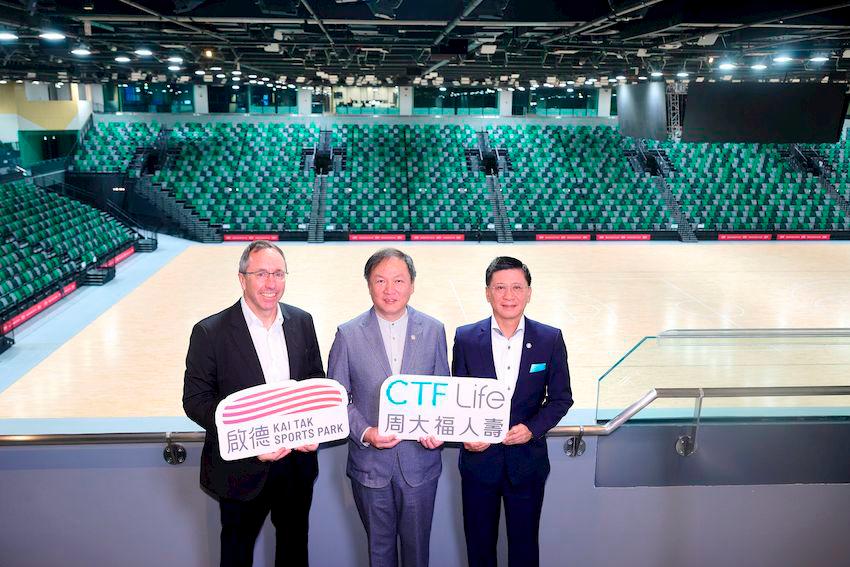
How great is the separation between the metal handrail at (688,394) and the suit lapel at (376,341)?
0.91 meters

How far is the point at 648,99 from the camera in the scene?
36.8 ft

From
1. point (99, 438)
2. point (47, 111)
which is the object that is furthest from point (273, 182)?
point (99, 438)

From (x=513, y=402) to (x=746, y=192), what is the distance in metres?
27.8

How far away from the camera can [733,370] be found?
4.09 meters

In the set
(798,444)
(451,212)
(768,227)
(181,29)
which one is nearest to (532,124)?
(451,212)

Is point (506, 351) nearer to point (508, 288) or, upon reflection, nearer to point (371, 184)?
point (508, 288)

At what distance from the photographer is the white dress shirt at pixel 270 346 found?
2.86m

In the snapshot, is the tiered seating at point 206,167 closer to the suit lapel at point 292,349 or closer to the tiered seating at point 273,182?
the tiered seating at point 273,182

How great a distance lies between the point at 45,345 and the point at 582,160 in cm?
2247

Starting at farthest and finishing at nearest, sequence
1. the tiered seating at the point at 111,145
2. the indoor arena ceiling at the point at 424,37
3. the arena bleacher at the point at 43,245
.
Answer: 1. the tiered seating at the point at 111,145
2. the arena bleacher at the point at 43,245
3. the indoor arena ceiling at the point at 424,37

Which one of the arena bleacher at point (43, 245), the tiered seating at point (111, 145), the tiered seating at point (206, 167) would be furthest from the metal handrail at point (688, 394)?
the tiered seating at point (111, 145)

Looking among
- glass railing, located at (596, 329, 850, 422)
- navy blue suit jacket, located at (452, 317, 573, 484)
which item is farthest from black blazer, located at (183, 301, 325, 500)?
glass railing, located at (596, 329, 850, 422)

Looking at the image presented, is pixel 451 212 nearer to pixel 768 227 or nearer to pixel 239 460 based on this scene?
pixel 768 227

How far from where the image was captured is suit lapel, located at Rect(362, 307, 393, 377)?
2887 millimetres
